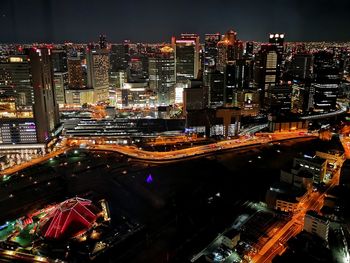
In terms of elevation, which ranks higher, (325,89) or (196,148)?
(325,89)

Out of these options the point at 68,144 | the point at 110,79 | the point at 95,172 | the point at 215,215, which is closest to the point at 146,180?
the point at 95,172

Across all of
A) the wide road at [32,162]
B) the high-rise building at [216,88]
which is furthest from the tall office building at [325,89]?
the wide road at [32,162]

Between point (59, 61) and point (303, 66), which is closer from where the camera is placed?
point (303, 66)

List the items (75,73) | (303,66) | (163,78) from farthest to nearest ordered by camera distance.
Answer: (303,66), (75,73), (163,78)

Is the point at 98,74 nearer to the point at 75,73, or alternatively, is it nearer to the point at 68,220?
the point at 75,73

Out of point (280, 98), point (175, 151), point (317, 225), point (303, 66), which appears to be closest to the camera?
point (317, 225)

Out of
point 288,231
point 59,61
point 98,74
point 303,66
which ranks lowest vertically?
point 288,231

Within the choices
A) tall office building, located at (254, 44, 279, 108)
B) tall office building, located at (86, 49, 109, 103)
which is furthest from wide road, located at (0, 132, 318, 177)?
tall office building, located at (86, 49, 109, 103)

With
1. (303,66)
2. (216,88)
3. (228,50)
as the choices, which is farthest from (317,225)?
(228,50)
